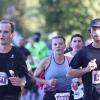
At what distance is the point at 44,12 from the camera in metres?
29.6

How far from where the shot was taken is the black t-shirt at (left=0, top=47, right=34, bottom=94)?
303 inches

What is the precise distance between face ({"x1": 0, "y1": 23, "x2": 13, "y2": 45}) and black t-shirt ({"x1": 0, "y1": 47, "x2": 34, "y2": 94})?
15 cm

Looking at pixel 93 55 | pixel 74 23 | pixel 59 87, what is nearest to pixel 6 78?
pixel 93 55

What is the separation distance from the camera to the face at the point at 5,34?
25.4 feet

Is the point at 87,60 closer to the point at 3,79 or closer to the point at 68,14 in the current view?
the point at 3,79

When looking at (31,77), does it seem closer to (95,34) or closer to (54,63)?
(95,34)

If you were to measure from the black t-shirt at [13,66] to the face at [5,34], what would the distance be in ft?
0.50

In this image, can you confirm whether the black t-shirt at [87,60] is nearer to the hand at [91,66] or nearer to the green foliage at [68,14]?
→ the hand at [91,66]

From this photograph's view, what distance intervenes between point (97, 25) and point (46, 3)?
21.4 metres

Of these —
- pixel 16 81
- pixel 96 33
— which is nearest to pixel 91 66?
pixel 96 33

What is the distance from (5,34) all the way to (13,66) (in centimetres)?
45

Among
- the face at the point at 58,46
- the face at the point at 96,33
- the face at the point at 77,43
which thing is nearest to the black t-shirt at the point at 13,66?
the face at the point at 96,33

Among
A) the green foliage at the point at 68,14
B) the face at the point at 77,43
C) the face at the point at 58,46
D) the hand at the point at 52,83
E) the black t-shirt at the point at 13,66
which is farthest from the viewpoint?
the green foliage at the point at 68,14

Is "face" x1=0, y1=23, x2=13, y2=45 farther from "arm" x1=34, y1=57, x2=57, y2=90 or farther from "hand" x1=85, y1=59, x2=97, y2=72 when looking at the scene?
"arm" x1=34, y1=57, x2=57, y2=90
